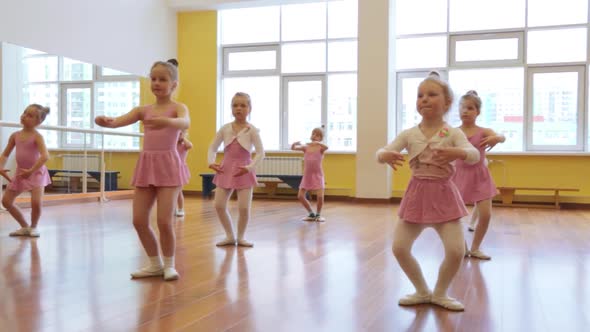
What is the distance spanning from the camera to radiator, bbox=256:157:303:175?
10219 millimetres

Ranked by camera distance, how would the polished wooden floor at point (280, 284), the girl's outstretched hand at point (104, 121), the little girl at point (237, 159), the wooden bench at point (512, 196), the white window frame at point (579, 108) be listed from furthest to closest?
the white window frame at point (579, 108) < the wooden bench at point (512, 196) < the little girl at point (237, 159) < the girl's outstretched hand at point (104, 121) < the polished wooden floor at point (280, 284)

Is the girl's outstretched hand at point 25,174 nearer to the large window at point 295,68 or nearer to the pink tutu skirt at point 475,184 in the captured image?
the pink tutu skirt at point 475,184

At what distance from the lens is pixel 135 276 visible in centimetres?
306

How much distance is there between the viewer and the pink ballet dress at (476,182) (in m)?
3.83

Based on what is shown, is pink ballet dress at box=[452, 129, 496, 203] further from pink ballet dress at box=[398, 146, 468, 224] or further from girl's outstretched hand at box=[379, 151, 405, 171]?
girl's outstretched hand at box=[379, 151, 405, 171]

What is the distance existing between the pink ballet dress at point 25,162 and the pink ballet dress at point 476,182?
368 cm

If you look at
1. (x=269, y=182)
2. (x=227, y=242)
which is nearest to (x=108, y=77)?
(x=269, y=182)

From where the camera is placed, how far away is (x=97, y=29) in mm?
8875

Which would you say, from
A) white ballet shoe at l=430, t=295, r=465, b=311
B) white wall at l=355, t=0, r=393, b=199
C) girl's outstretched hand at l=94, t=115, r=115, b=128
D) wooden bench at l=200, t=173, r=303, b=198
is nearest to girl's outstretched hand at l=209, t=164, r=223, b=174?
girl's outstretched hand at l=94, t=115, r=115, b=128

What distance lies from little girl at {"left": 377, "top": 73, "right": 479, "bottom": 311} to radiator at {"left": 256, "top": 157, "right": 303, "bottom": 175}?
25.0ft

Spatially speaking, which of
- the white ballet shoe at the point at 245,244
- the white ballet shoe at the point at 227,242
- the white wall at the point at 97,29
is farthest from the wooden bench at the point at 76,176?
the white ballet shoe at the point at 245,244

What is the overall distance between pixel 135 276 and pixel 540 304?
7.26ft

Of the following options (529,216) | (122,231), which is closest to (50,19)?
(122,231)

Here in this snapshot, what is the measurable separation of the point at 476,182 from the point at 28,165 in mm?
3886
